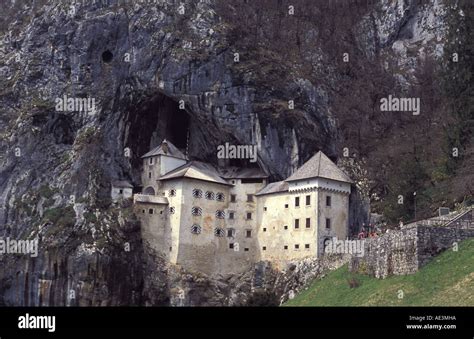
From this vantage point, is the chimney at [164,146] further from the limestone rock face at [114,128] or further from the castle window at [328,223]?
the castle window at [328,223]

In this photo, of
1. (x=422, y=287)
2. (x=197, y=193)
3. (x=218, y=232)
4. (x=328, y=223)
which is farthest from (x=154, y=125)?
(x=422, y=287)

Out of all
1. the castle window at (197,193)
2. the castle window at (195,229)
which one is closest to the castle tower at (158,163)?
the castle window at (197,193)

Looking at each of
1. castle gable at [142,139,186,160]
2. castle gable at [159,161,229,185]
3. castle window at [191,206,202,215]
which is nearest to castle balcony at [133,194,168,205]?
castle gable at [159,161,229,185]

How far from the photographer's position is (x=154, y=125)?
87.9 m

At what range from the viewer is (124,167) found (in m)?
85.5

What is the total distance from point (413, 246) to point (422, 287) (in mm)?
4042

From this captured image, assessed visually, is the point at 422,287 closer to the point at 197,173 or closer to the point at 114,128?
the point at 197,173

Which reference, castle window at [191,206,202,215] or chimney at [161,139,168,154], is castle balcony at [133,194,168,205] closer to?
castle window at [191,206,202,215]

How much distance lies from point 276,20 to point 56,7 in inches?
855

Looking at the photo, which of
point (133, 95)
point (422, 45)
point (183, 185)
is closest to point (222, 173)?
point (183, 185)

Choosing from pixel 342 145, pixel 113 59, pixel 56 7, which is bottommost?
pixel 342 145

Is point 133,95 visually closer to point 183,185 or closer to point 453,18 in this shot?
point 183,185

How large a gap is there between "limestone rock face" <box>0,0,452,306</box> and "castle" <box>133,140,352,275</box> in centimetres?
160

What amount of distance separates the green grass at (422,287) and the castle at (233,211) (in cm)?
2317
